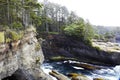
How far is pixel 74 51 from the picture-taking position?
2394 inches

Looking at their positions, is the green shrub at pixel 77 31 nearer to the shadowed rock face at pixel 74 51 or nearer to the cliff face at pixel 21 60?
the shadowed rock face at pixel 74 51

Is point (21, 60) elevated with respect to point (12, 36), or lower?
lower

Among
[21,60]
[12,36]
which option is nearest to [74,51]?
[21,60]

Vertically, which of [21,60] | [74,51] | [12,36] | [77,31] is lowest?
[74,51]

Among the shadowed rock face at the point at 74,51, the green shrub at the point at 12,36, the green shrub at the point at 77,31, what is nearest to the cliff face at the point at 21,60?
the green shrub at the point at 12,36

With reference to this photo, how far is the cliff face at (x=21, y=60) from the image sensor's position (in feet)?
80.4

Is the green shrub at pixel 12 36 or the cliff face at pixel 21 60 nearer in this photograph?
the cliff face at pixel 21 60

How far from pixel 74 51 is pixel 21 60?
33786 millimetres

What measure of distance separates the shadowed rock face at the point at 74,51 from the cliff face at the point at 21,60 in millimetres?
24828

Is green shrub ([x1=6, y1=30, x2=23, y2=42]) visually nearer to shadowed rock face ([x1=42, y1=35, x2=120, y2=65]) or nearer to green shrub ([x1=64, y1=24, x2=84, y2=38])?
shadowed rock face ([x1=42, y1=35, x2=120, y2=65])

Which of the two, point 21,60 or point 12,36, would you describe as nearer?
point 12,36

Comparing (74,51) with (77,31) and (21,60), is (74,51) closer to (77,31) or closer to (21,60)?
(77,31)

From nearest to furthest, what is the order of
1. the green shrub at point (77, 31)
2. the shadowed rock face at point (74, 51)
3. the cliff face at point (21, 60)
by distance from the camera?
the cliff face at point (21, 60), the shadowed rock face at point (74, 51), the green shrub at point (77, 31)

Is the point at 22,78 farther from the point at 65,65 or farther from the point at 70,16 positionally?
the point at 70,16
